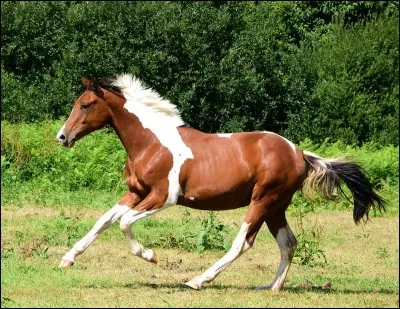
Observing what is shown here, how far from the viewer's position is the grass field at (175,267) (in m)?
9.55

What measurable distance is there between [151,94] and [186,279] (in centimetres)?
218

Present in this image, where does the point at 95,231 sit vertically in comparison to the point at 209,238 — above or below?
above

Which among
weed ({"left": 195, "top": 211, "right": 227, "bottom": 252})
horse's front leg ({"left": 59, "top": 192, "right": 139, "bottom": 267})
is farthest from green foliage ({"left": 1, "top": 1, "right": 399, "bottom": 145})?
horse's front leg ({"left": 59, "top": 192, "right": 139, "bottom": 267})

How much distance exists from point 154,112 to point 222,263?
5.92 feet

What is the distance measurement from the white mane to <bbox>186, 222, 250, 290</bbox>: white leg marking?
1.40 m

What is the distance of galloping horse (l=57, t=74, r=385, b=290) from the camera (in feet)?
33.4

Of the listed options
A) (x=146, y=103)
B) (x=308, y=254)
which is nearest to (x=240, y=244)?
(x=146, y=103)

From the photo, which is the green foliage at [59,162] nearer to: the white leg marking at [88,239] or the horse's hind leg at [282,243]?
the horse's hind leg at [282,243]

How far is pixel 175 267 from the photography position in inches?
485

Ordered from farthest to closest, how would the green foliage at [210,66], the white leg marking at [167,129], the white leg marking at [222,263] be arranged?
the green foliage at [210,66] → the white leg marking at [167,129] → the white leg marking at [222,263]

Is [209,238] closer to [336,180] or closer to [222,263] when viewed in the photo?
[336,180]

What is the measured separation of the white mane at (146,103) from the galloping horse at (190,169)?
0.01 metres

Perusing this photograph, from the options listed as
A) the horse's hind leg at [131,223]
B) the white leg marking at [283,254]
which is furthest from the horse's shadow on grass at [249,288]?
the horse's hind leg at [131,223]

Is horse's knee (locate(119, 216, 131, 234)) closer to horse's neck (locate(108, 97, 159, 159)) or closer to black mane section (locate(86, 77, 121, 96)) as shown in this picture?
horse's neck (locate(108, 97, 159, 159))
